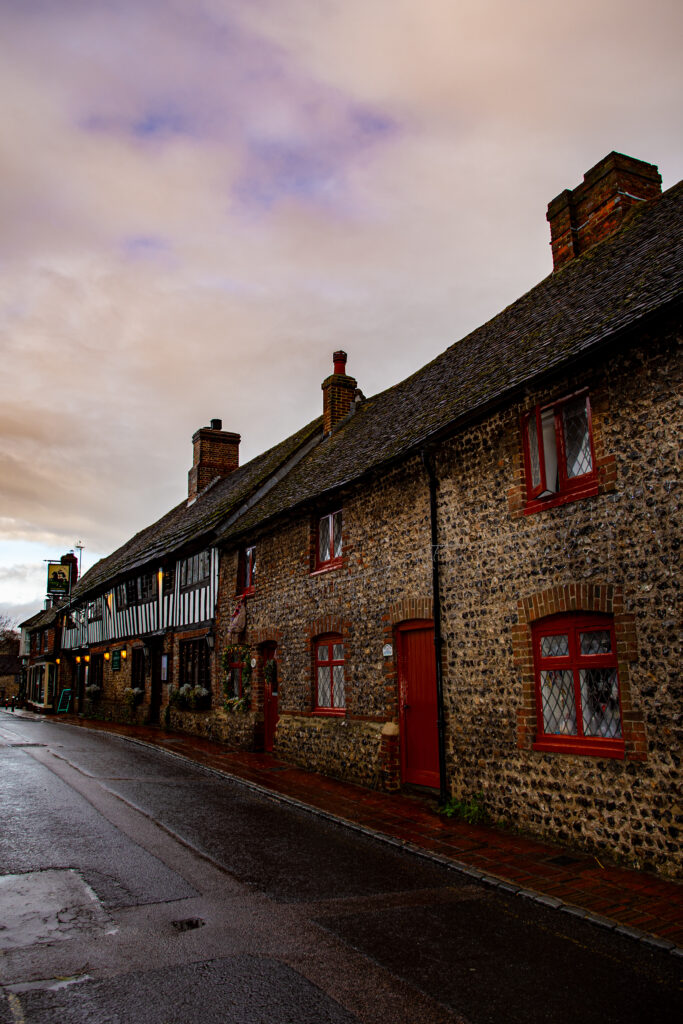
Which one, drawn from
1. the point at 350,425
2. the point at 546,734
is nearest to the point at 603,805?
the point at 546,734

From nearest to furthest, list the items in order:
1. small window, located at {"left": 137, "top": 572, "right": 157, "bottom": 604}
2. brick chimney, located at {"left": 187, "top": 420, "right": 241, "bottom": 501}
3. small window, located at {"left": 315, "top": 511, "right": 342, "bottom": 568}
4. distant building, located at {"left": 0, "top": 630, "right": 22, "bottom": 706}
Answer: small window, located at {"left": 315, "top": 511, "right": 342, "bottom": 568} → small window, located at {"left": 137, "top": 572, "right": 157, "bottom": 604} → brick chimney, located at {"left": 187, "top": 420, "right": 241, "bottom": 501} → distant building, located at {"left": 0, "top": 630, "right": 22, "bottom": 706}

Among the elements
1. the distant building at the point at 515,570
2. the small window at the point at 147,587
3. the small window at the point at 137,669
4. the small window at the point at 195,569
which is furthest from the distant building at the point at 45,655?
the distant building at the point at 515,570

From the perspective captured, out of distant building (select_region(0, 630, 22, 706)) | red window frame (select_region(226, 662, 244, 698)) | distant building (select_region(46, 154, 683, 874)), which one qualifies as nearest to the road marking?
distant building (select_region(46, 154, 683, 874))

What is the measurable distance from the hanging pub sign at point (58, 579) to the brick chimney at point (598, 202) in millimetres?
31502

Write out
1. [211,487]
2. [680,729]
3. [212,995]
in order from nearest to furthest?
[212,995]
[680,729]
[211,487]

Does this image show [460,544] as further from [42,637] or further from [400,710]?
[42,637]

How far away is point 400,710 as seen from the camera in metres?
10.5

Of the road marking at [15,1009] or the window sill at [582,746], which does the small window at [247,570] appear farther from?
the road marking at [15,1009]

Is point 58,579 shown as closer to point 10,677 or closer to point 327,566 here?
point 10,677

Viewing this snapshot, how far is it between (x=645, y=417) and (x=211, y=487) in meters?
20.1

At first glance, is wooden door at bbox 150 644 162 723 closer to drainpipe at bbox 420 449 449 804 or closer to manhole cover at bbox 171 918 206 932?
drainpipe at bbox 420 449 449 804

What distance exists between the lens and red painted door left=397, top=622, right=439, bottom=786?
32.4ft

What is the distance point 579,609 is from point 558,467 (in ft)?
5.50

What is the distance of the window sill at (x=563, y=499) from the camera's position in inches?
296
